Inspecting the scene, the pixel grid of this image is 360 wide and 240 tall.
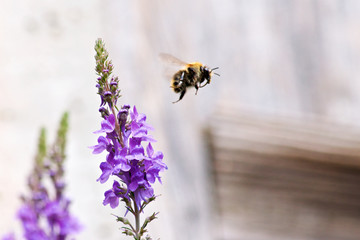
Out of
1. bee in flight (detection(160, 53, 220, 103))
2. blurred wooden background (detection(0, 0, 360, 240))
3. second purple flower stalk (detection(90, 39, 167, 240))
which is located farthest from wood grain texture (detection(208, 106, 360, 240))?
second purple flower stalk (detection(90, 39, 167, 240))

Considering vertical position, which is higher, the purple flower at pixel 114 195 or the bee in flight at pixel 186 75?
the bee in flight at pixel 186 75

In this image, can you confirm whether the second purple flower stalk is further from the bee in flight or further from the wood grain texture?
the wood grain texture

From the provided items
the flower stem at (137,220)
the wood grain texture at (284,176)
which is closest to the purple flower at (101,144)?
the flower stem at (137,220)

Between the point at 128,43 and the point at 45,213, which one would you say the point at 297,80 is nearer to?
the point at 128,43

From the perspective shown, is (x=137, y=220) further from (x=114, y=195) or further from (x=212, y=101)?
(x=212, y=101)

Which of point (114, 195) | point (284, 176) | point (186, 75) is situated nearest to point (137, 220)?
point (114, 195)

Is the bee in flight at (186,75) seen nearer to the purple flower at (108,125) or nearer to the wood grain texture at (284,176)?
the purple flower at (108,125)
